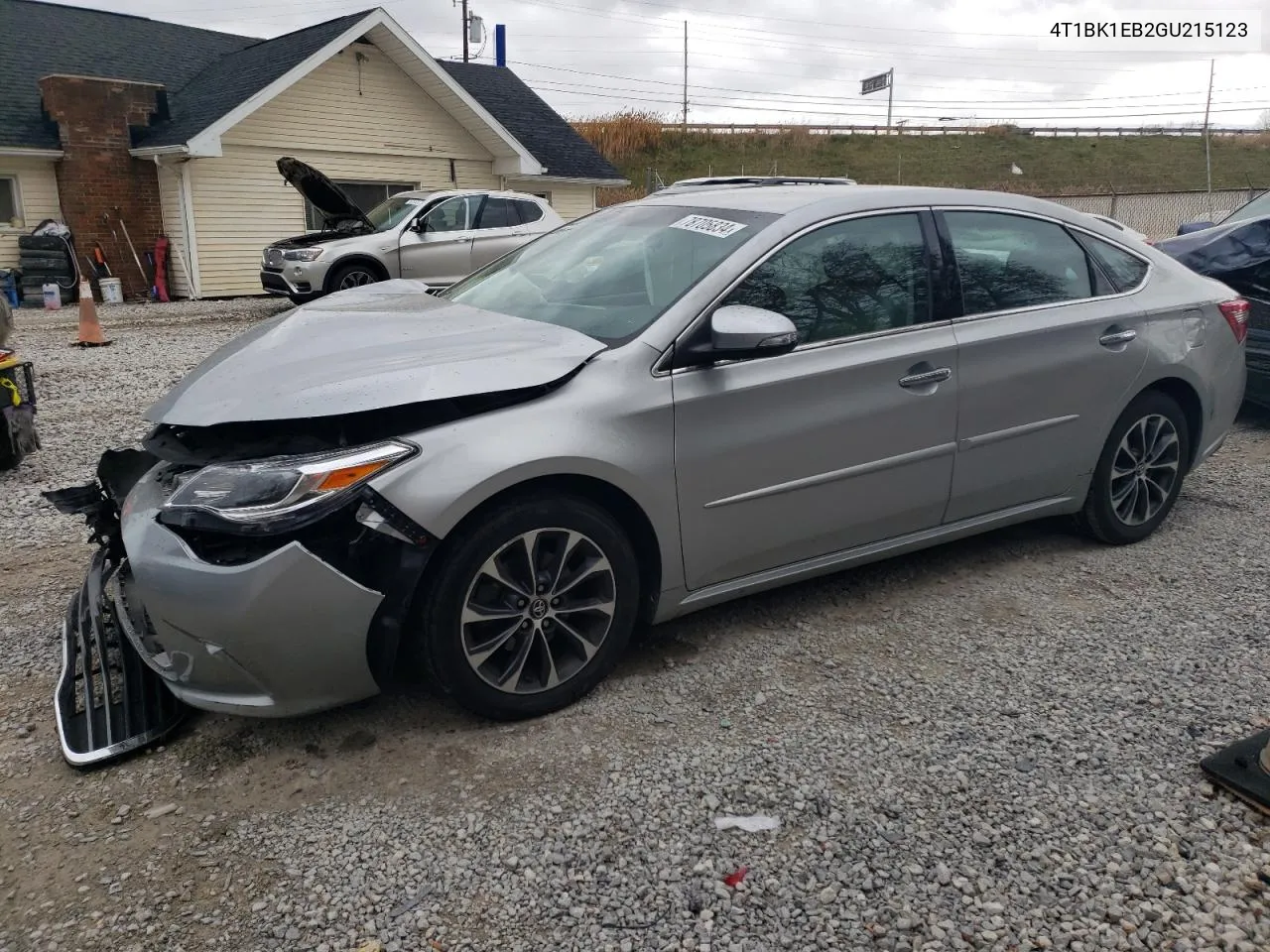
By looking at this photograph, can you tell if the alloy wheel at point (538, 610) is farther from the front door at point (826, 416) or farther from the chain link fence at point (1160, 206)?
the chain link fence at point (1160, 206)

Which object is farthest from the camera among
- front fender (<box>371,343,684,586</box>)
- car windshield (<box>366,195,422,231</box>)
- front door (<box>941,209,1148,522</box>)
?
car windshield (<box>366,195,422,231</box>)

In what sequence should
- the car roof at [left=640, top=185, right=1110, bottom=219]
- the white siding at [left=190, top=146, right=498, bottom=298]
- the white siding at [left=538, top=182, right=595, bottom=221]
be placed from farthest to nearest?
the white siding at [left=538, top=182, right=595, bottom=221] → the white siding at [left=190, top=146, right=498, bottom=298] → the car roof at [left=640, top=185, right=1110, bottom=219]

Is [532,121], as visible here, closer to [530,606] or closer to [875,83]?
[530,606]

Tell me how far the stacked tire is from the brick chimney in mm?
406

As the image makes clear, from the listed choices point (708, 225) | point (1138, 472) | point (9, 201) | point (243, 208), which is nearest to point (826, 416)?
point (708, 225)

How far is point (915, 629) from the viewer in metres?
3.80

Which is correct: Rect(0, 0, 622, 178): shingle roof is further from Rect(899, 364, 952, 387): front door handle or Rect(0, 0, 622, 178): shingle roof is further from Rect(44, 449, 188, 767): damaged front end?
Rect(899, 364, 952, 387): front door handle

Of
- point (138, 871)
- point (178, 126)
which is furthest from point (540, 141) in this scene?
point (138, 871)

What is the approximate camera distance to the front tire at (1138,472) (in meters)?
4.46

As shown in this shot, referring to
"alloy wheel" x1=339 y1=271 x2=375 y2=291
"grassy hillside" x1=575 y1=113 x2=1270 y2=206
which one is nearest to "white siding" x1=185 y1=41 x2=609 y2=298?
"alloy wheel" x1=339 y1=271 x2=375 y2=291

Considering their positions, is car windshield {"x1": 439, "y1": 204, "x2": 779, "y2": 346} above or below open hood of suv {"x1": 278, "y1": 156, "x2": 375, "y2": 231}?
below

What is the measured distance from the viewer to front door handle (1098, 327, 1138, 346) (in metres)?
4.27

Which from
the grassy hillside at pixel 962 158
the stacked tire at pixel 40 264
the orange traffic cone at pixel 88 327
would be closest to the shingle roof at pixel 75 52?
Result: the stacked tire at pixel 40 264

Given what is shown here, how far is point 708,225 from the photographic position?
3.75 meters
